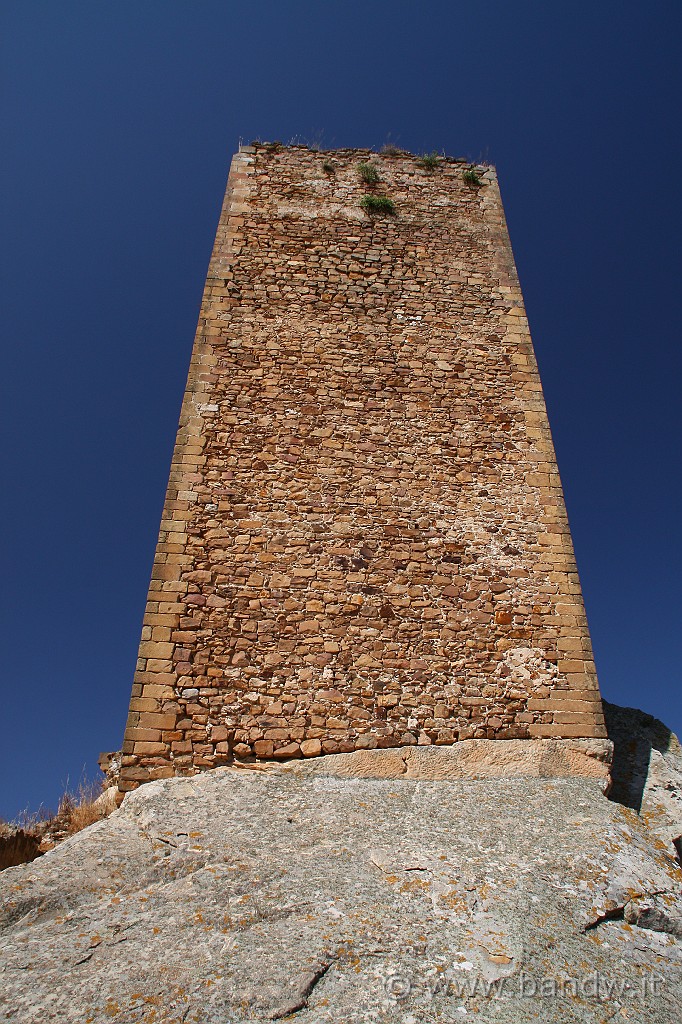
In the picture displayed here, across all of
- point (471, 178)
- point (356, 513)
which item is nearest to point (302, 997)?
point (356, 513)

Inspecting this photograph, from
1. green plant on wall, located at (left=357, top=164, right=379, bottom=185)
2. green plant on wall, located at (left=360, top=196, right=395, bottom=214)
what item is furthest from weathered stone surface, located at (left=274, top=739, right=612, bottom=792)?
green plant on wall, located at (left=357, top=164, right=379, bottom=185)

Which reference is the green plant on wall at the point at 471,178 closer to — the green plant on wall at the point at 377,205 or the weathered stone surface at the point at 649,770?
the green plant on wall at the point at 377,205

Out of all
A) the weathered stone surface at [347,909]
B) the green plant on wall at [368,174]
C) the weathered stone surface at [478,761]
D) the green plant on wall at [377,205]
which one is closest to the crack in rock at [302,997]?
the weathered stone surface at [347,909]

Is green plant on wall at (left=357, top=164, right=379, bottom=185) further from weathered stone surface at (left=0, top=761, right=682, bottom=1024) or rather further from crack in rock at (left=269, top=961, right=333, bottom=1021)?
crack in rock at (left=269, top=961, right=333, bottom=1021)

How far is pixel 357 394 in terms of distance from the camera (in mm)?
6680

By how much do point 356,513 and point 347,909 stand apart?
3574 mm

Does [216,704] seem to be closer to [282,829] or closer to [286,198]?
[282,829]

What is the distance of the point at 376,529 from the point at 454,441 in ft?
4.96

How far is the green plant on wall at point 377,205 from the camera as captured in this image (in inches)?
328

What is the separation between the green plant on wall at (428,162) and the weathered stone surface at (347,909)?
29.4 feet

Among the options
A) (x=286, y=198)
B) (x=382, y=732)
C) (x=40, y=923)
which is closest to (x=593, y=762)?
(x=382, y=732)

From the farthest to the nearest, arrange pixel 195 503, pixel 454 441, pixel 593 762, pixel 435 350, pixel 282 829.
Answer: pixel 435 350 → pixel 454 441 → pixel 195 503 → pixel 593 762 → pixel 282 829

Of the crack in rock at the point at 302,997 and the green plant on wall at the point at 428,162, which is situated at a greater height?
the green plant on wall at the point at 428,162

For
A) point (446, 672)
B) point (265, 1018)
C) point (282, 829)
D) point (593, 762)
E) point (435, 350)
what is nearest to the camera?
point (265, 1018)
